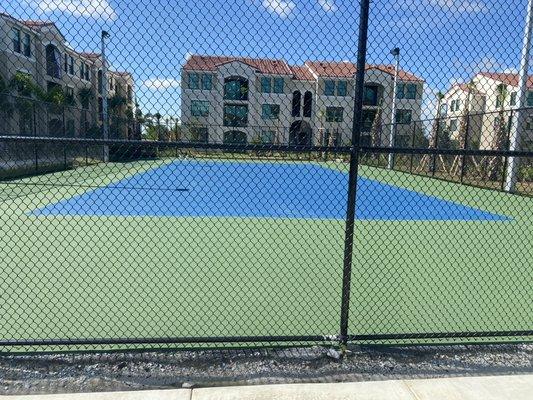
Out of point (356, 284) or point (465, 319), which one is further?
point (356, 284)

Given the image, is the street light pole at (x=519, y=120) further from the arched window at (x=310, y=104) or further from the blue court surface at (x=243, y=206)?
the arched window at (x=310, y=104)

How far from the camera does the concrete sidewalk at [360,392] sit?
272 cm

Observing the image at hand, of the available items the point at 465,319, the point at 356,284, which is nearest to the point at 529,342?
the point at 465,319

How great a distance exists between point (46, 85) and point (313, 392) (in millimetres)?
28643

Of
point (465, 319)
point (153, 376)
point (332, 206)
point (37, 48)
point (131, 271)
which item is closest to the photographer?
point (153, 376)

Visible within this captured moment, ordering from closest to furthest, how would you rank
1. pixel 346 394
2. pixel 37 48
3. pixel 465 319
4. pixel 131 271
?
pixel 346 394 → pixel 465 319 → pixel 131 271 → pixel 37 48

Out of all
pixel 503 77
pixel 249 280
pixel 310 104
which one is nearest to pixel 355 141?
pixel 249 280

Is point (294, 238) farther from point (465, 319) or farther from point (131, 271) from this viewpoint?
point (465, 319)

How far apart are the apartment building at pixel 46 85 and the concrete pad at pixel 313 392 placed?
530 cm

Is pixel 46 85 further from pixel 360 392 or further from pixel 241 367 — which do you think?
pixel 360 392

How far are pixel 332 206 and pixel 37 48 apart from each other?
2172 cm

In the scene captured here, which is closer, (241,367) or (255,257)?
(241,367)

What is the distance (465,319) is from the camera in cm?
402

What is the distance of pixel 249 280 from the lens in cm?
489
